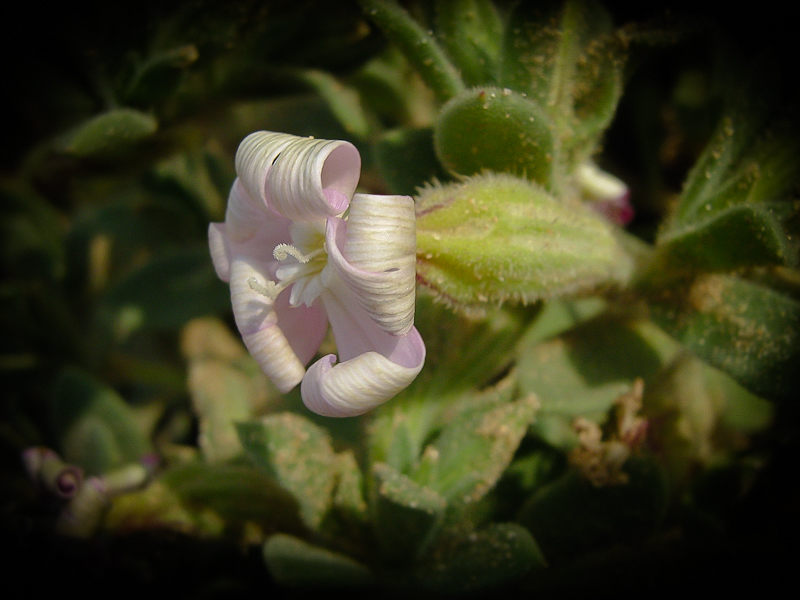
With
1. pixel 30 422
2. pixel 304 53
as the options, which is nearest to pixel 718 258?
pixel 304 53

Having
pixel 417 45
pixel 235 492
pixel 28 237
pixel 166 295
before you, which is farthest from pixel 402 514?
pixel 28 237

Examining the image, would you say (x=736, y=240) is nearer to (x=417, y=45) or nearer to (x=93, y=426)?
(x=417, y=45)

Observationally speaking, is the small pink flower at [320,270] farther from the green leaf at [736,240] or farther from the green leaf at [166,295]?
the green leaf at [166,295]

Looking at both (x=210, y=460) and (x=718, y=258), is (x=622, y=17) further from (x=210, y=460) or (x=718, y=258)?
(x=210, y=460)

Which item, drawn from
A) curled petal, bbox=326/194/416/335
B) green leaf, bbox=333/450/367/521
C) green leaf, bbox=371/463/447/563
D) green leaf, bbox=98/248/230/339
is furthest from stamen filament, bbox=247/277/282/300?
green leaf, bbox=98/248/230/339

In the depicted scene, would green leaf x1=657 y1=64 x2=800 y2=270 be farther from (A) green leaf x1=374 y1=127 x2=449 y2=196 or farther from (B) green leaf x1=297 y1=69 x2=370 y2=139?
(B) green leaf x1=297 y1=69 x2=370 y2=139
